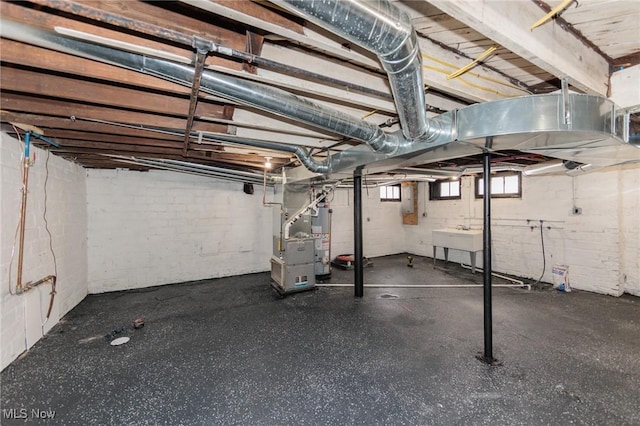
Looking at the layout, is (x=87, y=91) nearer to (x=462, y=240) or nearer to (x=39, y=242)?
(x=39, y=242)

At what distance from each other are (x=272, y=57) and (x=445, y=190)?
6.00 m

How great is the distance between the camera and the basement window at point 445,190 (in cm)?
610

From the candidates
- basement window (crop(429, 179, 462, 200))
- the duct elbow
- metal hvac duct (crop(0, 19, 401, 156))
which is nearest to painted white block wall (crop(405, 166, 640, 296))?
basement window (crop(429, 179, 462, 200))

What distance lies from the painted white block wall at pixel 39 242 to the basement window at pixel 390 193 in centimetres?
625

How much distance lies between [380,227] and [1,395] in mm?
6594

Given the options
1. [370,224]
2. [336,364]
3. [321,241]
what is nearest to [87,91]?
[336,364]

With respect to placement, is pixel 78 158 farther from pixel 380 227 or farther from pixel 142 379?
pixel 380 227

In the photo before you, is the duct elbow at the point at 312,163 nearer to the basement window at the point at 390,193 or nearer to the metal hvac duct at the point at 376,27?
the metal hvac duct at the point at 376,27

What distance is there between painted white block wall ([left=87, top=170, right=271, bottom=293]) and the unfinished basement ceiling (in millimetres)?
2103

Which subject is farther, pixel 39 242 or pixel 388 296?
Result: pixel 388 296

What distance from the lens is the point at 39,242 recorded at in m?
2.69

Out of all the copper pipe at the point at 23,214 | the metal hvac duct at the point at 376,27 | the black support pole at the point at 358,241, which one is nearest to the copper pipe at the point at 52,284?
the copper pipe at the point at 23,214

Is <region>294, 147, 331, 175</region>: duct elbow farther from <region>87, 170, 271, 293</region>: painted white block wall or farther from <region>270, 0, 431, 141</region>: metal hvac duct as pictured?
<region>87, 170, 271, 293</region>: painted white block wall

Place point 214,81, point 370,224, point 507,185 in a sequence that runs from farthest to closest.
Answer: point 370,224 < point 507,185 < point 214,81
